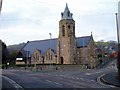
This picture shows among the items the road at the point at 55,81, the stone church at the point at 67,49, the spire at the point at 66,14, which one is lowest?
the road at the point at 55,81

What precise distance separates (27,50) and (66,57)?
104ft

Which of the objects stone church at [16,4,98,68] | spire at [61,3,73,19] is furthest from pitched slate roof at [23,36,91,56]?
spire at [61,3,73,19]

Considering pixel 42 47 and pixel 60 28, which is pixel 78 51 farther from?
pixel 42 47

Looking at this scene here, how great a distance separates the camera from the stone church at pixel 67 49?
118m

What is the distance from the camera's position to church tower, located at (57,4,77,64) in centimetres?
11725

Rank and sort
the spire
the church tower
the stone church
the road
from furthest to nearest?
the spire < the stone church < the church tower < the road

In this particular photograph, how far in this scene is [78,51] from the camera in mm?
123562

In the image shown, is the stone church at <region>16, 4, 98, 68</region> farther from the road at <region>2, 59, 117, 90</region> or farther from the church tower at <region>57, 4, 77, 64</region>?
the road at <region>2, 59, 117, 90</region>

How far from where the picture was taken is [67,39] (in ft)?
387

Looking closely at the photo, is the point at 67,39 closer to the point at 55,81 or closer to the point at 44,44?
the point at 44,44

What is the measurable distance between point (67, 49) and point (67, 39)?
12.4ft

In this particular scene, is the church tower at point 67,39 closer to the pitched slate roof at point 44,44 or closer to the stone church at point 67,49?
the stone church at point 67,49

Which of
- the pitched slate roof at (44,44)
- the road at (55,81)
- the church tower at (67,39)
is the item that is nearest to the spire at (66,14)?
the church tower at (67,39)

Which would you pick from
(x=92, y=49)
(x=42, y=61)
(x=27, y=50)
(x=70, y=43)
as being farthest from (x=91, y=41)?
(x=27, y=50)
